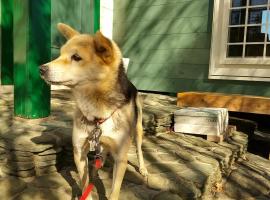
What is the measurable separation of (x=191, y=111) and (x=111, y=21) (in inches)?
172

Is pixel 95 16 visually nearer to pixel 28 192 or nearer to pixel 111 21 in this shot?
pixel 111 21

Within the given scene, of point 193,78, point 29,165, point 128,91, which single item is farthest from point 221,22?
point 29,165

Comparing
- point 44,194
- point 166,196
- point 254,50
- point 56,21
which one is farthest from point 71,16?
point 166,196

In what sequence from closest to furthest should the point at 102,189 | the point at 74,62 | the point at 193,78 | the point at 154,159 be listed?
the point at 74,62 → the point at 102,189 → the point at 154,159 → the point at 193,78

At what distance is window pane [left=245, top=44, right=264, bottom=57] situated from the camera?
6525 mm

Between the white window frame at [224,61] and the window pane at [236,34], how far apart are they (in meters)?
0.18

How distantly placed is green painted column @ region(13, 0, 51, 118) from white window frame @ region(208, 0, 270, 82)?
409 centimetres

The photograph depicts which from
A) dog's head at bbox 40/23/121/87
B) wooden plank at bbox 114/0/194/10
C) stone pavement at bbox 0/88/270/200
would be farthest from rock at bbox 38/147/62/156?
wooden plank at bbox 114/0/194/10

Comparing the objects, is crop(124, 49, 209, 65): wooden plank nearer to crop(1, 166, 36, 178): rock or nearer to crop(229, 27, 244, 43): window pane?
crop(229, 27, 244, 43): window pane

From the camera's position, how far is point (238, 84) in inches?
262

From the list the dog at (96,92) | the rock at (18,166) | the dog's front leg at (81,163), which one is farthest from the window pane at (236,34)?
the rock at (18,166)

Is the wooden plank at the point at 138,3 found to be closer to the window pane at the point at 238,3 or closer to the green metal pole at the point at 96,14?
the green metal pole at the point at 96,14

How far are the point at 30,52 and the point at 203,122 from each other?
2881mm

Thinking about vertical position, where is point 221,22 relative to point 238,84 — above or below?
above
